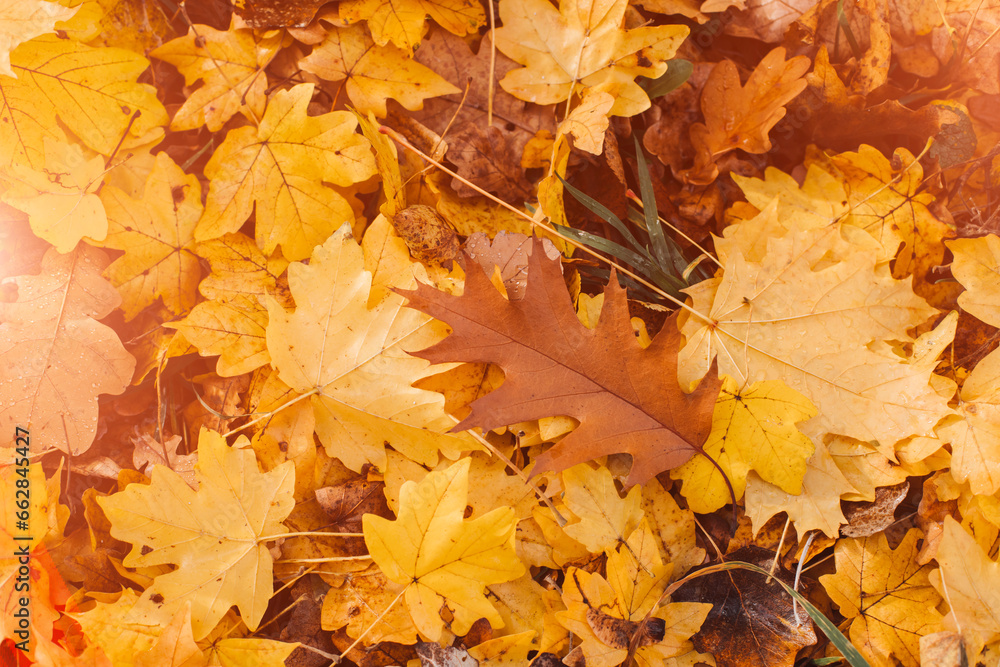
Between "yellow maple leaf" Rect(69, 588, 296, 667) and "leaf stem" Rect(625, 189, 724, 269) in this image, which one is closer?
"yellow maple leaf" Rect(69, 588, 296, 667)

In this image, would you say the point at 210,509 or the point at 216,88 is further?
the point at 216,88

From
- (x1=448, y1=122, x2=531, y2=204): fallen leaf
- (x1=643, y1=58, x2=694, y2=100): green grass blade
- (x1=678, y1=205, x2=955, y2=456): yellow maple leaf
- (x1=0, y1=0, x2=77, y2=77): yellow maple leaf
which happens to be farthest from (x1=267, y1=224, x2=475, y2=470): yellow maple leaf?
(x1=643, y1=58, x2=694, y2=100): green grass blade

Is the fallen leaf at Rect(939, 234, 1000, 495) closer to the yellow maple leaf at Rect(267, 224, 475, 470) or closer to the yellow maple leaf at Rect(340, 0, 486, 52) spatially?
the yellow maple leaf at Rect(267, 224, 475, 470)

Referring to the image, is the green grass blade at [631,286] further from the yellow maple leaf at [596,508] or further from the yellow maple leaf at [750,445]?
the yellow maple leaf at [596,508]

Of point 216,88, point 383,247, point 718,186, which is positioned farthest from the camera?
point 718,186

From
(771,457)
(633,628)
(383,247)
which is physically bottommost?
(633,628)

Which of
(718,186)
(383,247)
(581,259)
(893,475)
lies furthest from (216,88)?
(893,475)

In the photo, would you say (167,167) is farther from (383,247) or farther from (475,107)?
(475,107)
